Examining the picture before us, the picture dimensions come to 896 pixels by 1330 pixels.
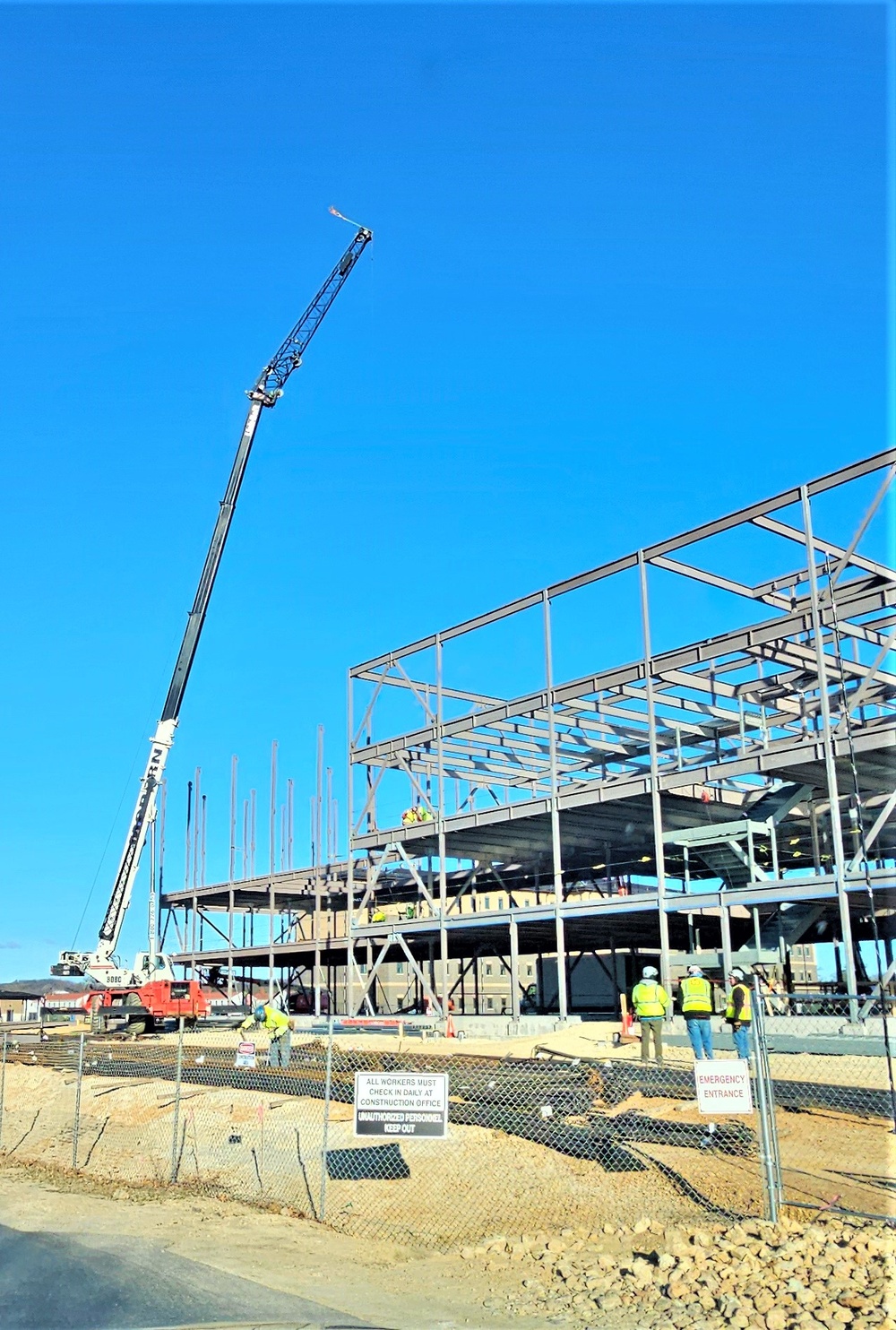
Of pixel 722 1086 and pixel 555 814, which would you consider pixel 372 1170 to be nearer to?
pixel 722 1086

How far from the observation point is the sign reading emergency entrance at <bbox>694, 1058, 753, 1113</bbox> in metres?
8.62

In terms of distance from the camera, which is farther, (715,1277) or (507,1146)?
(507,1146)

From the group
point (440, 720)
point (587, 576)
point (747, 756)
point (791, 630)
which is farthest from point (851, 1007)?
point (440, 720)

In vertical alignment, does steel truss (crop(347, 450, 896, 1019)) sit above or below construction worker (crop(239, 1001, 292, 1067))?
above

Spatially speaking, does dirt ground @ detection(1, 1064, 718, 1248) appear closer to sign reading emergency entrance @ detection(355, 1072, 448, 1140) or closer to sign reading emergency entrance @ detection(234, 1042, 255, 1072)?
sign reading emergency entrance @ detection(234, 1042, 255, 1072)

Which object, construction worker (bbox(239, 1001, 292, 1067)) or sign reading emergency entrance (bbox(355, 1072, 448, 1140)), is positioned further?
construction worker (bbox(239, 1001, 292, 1067))

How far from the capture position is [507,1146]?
12.3 meters

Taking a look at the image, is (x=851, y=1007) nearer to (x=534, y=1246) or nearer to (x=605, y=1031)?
(x=605, y=1031)

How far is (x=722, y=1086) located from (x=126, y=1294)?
451 cm

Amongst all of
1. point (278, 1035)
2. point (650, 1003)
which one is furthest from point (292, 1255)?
point (278, 1035)

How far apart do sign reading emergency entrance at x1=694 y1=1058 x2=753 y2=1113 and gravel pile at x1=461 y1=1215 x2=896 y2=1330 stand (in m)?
0.81

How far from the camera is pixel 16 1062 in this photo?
26250 mm

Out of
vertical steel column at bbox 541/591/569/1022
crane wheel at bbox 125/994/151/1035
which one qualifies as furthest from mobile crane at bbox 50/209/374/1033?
vertical steel column at bbox 541/591/569/1022

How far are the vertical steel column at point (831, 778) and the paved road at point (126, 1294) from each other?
1357cm
